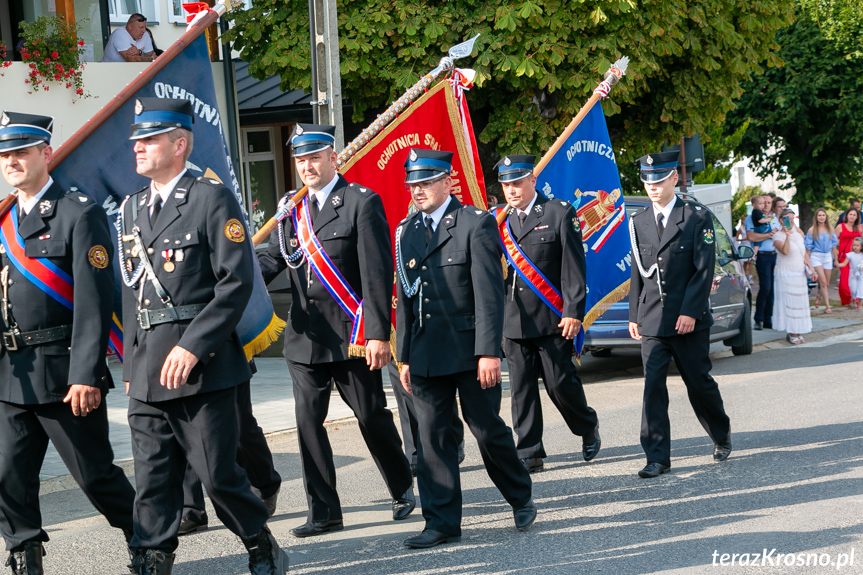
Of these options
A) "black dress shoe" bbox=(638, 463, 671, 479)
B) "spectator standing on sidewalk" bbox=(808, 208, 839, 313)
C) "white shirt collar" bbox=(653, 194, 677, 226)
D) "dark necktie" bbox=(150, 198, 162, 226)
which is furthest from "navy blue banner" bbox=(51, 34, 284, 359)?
"spectator standing on sidewalk" bbox=(808, 208, 839, 313)

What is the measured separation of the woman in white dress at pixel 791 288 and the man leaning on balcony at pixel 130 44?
8.87 metres

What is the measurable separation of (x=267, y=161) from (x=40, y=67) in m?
6.36

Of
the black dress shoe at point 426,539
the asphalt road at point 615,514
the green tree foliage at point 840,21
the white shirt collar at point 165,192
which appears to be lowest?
the asphalt road at point 615,514

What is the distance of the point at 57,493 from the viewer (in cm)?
709

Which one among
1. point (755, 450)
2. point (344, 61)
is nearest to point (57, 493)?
point (755, 450)

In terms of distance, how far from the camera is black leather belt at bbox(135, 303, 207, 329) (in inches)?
172

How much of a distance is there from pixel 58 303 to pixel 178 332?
694 mm

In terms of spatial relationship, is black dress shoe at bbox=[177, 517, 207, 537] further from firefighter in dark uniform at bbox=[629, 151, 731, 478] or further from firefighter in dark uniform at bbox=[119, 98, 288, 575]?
firefighter in dark uniform at bbox=[629, 151, 731, 478]

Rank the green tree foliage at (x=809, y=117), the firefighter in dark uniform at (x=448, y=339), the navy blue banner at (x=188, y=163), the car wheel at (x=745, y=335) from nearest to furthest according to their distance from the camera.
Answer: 1. the navy blue banner at (x=188, y=163)
2. the firefighter in dark uniform at (x=448, y=339)
3. the car wheel at (x=745, y=335)
4. the green tree foliage at (x=809, y=117)

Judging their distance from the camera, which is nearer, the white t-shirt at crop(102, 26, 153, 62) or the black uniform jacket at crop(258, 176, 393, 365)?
the black uniform jacket at crop(258, 176, 393, 365)

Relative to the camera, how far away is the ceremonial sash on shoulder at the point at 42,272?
15.3ft

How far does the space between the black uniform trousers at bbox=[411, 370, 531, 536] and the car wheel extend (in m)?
7.69

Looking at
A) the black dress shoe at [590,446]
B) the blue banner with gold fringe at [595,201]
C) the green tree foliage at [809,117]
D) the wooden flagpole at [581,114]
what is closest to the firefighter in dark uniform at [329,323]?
the black dress shoe at [590,446]

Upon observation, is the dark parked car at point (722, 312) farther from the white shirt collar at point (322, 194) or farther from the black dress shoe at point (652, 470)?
the white shirt collar at point (322, 194)
